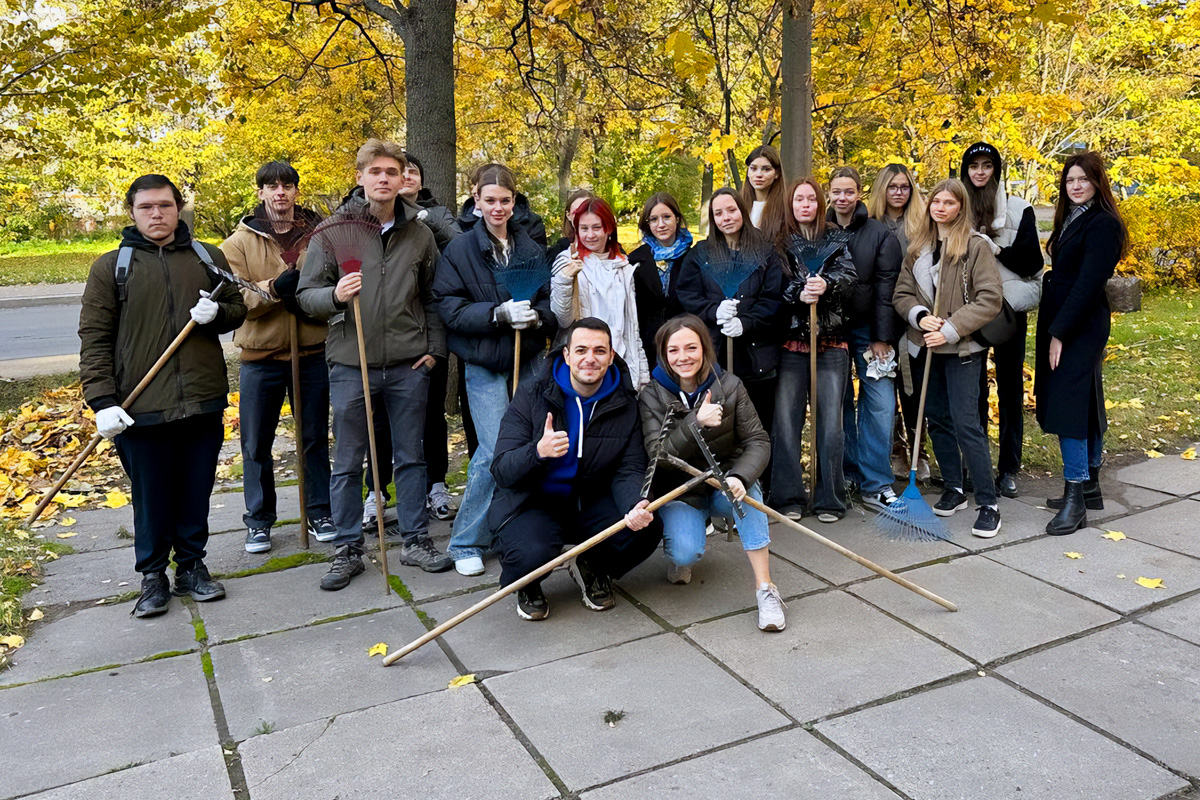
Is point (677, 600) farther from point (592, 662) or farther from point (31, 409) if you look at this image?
point (31, 409)

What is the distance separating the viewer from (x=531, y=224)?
4852mm

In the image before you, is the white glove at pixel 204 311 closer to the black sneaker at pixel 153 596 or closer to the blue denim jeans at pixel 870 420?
the black sneaker at pixel 153 596

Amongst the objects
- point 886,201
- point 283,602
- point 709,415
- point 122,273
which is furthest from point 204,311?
point 886,201

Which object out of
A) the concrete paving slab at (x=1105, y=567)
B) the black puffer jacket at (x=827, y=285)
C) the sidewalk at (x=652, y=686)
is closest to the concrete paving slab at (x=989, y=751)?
the sidewalk at (x=652, y=686)

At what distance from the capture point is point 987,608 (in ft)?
13.4

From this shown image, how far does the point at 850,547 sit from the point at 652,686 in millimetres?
1811

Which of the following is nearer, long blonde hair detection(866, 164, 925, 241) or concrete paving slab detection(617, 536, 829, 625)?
concrete paving slab detection(617, 536, 829, 625)

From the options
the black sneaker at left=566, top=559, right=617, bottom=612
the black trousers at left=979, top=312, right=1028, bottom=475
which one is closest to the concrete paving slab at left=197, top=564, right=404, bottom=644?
the black sneaker at left=566, top=559, right=617, bottom=612

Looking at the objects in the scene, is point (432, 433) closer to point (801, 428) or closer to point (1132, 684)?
point (801, 428)

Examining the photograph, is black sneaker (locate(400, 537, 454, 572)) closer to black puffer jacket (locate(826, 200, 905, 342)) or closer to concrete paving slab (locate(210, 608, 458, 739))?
concrete paving slab (locate(210, 608, 458, 739))

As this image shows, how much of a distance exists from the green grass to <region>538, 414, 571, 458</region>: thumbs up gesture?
3.65 m

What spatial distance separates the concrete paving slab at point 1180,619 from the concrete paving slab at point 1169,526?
694 millimetres

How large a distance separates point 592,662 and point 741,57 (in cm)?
1126

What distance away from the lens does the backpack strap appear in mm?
4074
